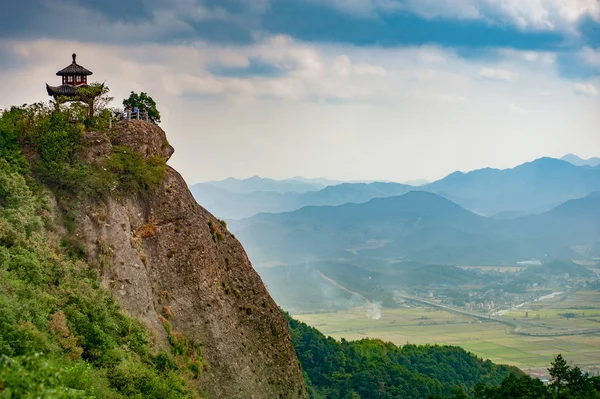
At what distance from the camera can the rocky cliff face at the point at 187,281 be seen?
28.5 metres

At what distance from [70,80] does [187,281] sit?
460 inches

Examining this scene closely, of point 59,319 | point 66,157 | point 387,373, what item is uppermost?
point 66,157

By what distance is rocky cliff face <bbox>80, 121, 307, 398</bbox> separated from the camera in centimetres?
2855

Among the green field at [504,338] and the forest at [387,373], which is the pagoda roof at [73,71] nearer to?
the forest at [387,373]

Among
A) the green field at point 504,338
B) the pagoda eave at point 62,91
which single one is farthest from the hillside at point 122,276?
the green field at point 504,338

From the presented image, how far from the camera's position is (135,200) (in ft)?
103

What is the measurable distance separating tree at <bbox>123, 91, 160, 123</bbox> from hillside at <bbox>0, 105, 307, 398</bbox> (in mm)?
2920

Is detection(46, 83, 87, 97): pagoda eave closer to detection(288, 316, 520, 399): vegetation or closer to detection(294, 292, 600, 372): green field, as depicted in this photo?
detection(288, 316, 520, 399): vegetation

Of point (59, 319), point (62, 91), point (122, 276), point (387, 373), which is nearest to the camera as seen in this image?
point (59, 319)

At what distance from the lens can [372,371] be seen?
6594 cm

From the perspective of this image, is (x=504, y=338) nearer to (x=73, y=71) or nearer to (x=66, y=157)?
(x=73, y=71)

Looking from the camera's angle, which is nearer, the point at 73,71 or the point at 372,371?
the point at 73,71

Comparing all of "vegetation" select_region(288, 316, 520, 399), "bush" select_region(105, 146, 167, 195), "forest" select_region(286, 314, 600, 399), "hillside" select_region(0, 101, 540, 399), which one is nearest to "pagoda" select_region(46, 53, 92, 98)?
"hillside" select_region(0, 101, 540, 399)

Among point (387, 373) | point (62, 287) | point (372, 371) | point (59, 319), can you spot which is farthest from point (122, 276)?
point (387, 373)
